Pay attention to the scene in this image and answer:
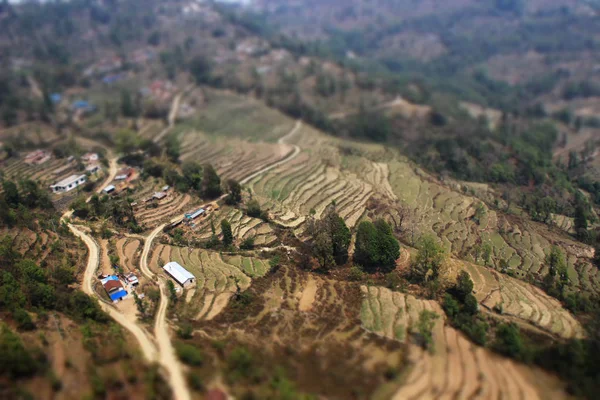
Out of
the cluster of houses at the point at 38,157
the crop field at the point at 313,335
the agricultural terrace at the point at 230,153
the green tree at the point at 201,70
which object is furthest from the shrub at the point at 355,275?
the green tree at the point at 201,70

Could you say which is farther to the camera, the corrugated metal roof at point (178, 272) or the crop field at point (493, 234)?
the crop field at point (493, 234)

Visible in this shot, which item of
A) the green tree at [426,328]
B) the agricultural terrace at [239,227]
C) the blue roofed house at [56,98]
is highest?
the green tree at [426,328]

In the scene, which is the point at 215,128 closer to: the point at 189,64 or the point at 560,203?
the point at 189,64

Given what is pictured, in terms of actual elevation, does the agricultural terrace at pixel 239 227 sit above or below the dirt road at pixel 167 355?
below

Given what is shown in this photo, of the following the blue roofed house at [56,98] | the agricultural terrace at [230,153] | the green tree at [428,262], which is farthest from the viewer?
the blue roofed house at [56,98]

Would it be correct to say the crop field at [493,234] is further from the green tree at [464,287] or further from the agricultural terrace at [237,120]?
the agricultural terrace at [237,120]

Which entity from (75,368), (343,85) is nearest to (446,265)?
(75,368)

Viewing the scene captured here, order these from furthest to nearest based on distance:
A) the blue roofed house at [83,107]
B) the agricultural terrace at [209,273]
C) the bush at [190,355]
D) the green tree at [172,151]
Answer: the blue roofed house at [83,107], the green tree at [172,151], the agricultural terrace at [209,273], the bush at [190,355]
